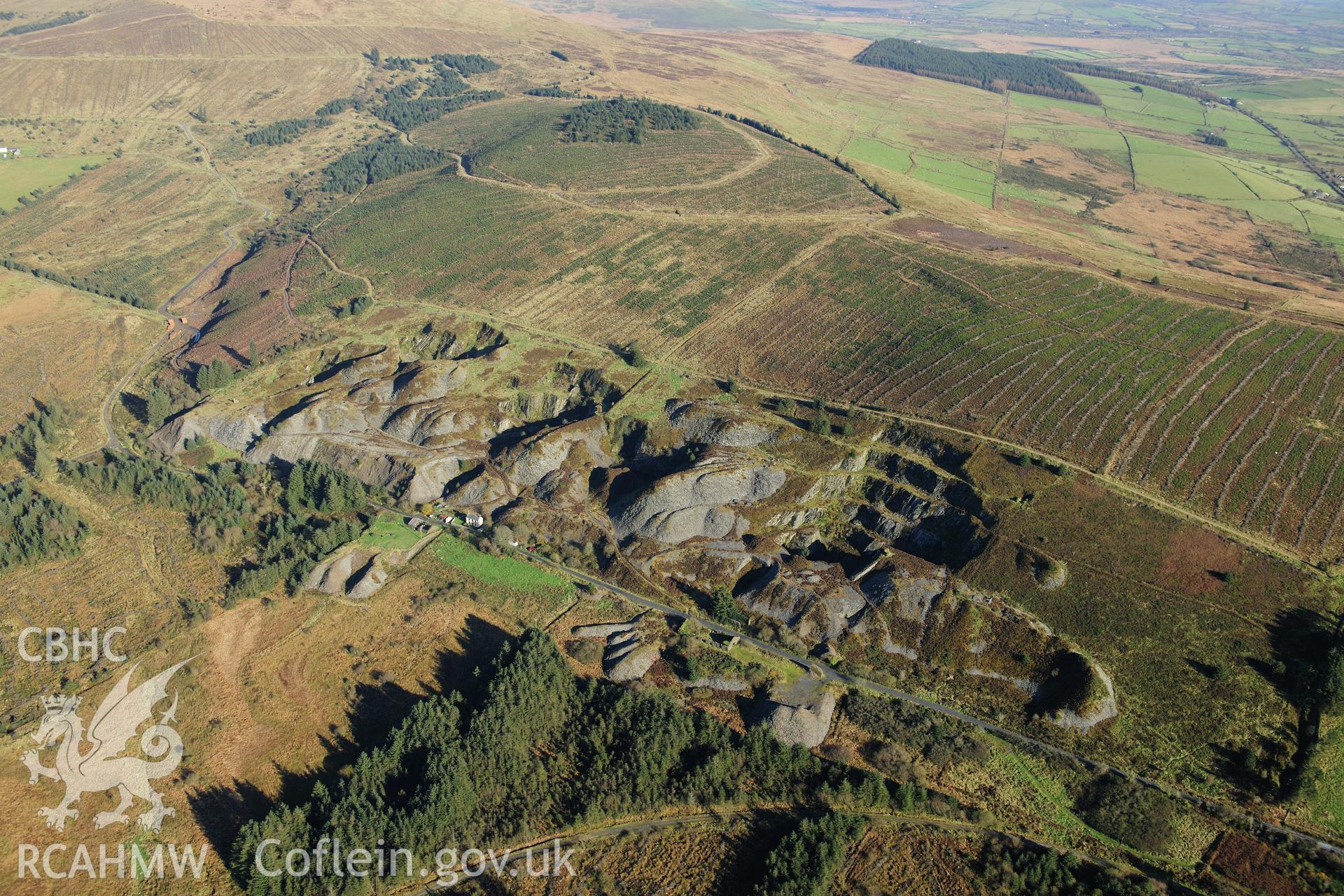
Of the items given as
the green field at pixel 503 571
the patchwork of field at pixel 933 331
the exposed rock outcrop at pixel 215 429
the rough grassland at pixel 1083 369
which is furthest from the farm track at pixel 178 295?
the rough grassland at pixel 1083 369

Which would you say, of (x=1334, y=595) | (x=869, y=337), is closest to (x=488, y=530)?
(x=869, y=337)

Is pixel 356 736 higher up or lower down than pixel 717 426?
lower down

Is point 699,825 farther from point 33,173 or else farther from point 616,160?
point 33,173

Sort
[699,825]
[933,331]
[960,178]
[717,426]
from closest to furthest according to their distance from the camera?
1. [699,825]
2. [717,426]
3. [933,331]
4. [960,178]

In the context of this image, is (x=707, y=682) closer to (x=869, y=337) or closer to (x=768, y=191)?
(x=869, y=337)

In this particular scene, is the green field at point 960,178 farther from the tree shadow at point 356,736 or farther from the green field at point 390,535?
the tree shadow at point 356,736

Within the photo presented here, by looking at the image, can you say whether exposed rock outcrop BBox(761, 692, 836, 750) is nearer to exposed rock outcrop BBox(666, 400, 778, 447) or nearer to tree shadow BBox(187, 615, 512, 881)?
tree shadow BBox(187, 615, 512, 881)

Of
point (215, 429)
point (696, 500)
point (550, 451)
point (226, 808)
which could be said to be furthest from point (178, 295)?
point (696, 500)
